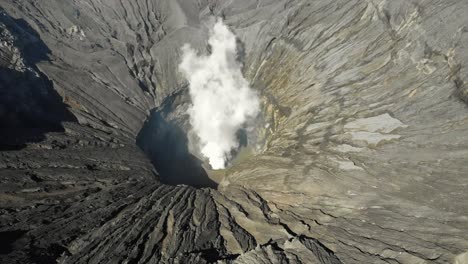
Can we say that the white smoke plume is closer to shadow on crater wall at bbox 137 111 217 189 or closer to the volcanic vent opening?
the volcanic vent opening

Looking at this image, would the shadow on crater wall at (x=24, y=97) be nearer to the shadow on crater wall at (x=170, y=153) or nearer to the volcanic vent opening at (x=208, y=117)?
the shadow on crater wall at (x=170, y=153)

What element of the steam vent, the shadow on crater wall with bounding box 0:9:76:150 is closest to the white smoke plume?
the steam vent

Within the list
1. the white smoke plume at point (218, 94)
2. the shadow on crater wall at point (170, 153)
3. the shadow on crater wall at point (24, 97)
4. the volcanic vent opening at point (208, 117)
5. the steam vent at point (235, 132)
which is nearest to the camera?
the steam vent at point (235, 132)

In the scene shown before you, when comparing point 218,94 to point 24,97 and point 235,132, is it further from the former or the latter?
point 24,97

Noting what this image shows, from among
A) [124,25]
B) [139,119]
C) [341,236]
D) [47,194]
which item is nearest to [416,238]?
[341,236]

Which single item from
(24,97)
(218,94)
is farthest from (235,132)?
(24,97)

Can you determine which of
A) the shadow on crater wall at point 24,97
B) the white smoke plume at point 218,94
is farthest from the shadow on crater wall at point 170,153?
the shadow on crater wall at point 24,97

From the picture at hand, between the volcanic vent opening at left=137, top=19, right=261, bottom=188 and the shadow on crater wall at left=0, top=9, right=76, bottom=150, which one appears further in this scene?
the volcanic vent opening at left=137, top=19, right=261, bottom=188
